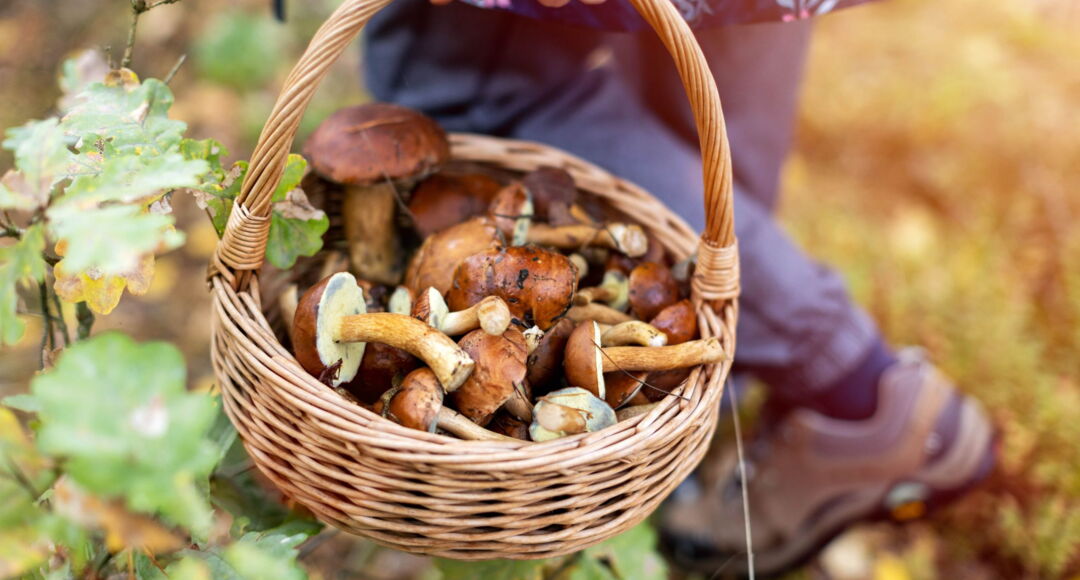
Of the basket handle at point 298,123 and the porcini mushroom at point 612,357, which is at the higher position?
the basket handle at point 298,123

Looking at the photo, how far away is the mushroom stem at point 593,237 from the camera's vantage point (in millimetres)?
1435

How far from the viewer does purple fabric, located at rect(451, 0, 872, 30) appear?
1273 mm

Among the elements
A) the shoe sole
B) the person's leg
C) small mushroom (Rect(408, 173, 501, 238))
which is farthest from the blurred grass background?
small mushroom (Rect(408, 173, 501, 238))

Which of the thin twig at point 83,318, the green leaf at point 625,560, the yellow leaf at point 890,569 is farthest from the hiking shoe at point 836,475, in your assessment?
the thin twig at point 83,318

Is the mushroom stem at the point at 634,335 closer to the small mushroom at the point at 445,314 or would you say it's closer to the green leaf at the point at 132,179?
the small mushroom at the point at 445,314

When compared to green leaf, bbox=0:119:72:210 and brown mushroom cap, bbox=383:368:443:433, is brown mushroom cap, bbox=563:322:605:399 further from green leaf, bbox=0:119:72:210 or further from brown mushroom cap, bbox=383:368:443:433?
green leaf, bbox=0:119:72:210

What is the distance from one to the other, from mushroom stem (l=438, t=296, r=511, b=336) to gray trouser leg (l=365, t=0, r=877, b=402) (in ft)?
2.45

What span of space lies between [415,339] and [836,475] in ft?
4.77

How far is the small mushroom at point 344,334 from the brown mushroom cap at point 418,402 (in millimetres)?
18

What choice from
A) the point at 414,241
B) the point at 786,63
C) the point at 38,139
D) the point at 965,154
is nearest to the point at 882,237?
the point at 965,154

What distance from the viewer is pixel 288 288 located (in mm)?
1430

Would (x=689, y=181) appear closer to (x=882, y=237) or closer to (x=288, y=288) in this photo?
(x=288, y=288)

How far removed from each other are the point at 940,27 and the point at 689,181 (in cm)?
252

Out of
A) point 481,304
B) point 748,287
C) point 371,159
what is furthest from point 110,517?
point 748,287
